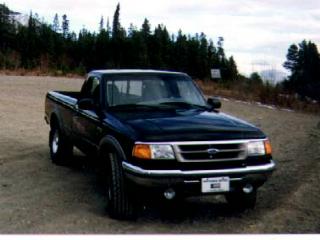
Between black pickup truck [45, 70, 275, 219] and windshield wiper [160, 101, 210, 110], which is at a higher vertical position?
windshield wiper [160, 101, 210, 110]

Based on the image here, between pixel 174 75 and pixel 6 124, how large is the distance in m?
7.80

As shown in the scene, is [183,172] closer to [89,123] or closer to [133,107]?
[133,107]

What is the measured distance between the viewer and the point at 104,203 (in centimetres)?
635

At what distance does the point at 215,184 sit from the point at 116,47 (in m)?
57.3

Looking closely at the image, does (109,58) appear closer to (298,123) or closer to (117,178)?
(298,123)

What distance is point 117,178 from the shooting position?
5.44 metres

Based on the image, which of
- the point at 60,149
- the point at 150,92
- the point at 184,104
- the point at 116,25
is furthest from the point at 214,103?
the point at 116,25

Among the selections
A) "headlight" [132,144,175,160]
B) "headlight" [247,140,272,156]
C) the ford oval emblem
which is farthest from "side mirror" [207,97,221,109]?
"headlight" [132,144,175,160]

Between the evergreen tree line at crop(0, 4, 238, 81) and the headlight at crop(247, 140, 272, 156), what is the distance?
36674 mm

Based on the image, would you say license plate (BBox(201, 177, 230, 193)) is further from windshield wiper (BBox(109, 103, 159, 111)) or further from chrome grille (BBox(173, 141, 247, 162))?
windshield wiper (BBox(109, 103, 159, 111))

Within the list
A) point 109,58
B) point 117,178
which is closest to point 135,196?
point 117,178

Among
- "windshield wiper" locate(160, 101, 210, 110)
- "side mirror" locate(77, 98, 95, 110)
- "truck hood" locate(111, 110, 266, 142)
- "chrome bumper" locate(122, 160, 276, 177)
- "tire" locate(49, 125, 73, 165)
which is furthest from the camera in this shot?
"tire" locate(49, 125, 73, 165)

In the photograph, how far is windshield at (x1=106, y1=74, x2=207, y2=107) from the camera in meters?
6.38

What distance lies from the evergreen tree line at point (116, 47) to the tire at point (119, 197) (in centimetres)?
3645
